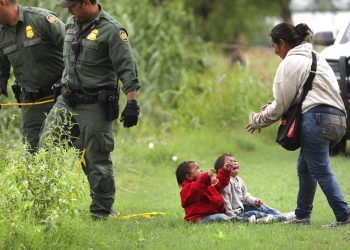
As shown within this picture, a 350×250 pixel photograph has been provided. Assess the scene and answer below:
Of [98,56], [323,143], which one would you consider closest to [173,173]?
[98,56]

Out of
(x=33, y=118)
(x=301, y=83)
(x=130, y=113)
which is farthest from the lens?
(x=33, y=118)

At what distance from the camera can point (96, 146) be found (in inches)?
327

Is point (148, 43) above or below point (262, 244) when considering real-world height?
above

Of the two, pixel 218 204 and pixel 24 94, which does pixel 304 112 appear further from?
pixel 24 94

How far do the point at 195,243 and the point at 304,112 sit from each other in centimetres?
141

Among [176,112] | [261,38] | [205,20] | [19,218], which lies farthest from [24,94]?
[261,38]

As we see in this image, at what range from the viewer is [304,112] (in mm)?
7699

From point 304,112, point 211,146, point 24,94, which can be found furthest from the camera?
point 211,146

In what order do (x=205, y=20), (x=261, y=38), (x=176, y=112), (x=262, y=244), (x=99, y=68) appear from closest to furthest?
(x=262, y=244) → (x=99, y=68) → (x=176, y=112) → (x=205, y=20) → (x=261, y=38)

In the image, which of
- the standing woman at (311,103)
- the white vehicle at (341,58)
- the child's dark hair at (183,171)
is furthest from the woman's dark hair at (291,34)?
the white vehicle at (341,58)

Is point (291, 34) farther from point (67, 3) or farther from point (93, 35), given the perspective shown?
point (67, 3)

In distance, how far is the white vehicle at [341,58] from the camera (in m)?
12.0

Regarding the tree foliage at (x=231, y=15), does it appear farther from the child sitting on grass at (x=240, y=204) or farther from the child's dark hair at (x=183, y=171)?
the child's dark hair at (x=183, y=171)

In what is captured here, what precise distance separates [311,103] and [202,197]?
1268 millimetres
